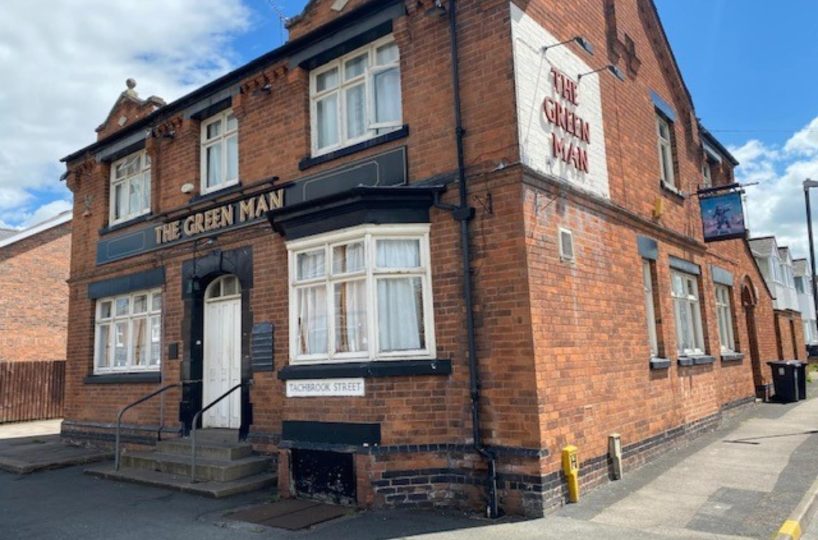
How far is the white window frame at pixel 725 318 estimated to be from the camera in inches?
573

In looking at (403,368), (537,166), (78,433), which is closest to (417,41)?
(537,166)

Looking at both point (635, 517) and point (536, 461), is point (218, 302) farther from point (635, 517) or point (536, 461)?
point (635, 517)

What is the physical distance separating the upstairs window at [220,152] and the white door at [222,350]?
68.6 inches

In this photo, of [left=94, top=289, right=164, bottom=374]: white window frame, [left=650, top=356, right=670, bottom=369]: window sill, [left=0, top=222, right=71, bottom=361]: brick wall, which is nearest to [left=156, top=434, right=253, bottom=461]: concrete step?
[left=94, top=289, right=164, bottom=374]: white window frame

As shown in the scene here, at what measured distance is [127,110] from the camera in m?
13.6

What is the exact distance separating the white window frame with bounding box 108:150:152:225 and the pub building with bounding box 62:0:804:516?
9 cm

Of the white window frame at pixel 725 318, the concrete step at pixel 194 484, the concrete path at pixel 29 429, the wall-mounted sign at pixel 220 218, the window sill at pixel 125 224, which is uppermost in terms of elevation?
the window sill at pixel 125 224

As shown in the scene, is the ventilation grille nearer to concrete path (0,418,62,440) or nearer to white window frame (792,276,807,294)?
concrete path (0,418,62,440)

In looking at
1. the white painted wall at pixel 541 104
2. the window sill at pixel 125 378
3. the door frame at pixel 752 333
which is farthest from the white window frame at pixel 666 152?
the window sill at pixel 125 378

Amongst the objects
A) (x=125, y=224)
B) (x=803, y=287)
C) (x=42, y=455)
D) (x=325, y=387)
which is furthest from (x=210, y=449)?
(x=803, y=287)

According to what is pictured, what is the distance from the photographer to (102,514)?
7.59m

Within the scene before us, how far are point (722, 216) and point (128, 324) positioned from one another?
1200cm

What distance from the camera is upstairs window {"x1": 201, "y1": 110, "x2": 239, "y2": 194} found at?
35.9 feet

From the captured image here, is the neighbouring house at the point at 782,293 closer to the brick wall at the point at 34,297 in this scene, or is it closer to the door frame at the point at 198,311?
the door frame at the point at 198,311
